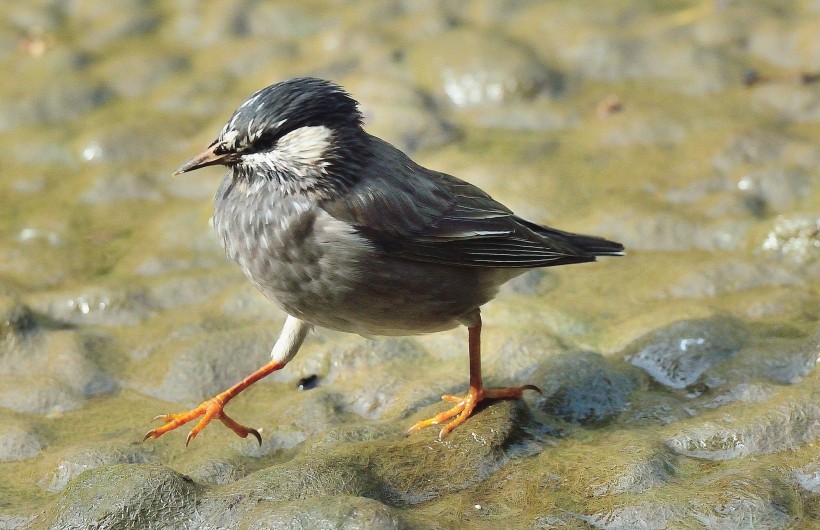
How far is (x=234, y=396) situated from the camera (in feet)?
15.5

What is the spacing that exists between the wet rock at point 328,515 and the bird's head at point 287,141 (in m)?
1.38

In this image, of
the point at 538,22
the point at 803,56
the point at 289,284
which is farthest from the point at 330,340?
the point at 803,56

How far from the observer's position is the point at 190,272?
19.4 ft

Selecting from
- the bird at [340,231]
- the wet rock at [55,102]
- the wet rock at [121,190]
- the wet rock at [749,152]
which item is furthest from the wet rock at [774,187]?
the wet rock at [55,102]

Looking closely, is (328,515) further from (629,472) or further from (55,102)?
(55,102)

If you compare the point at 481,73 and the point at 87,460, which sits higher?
the point at 481,73

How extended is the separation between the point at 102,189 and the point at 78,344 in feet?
5.71

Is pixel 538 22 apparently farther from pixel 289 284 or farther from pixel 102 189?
pixel 289 284

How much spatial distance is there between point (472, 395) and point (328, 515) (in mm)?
1251

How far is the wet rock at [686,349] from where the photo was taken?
4.83 metres

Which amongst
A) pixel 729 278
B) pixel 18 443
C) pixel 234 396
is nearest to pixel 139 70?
pixel 234 396

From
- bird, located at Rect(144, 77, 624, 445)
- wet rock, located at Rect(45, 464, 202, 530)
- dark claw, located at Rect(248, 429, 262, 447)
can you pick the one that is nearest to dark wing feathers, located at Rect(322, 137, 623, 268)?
bird, located at Rect(144, 77, 624, 445)

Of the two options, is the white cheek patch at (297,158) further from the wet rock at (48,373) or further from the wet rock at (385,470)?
the wet rock at (48,373)

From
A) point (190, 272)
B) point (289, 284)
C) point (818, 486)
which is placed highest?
point (289, 284)
